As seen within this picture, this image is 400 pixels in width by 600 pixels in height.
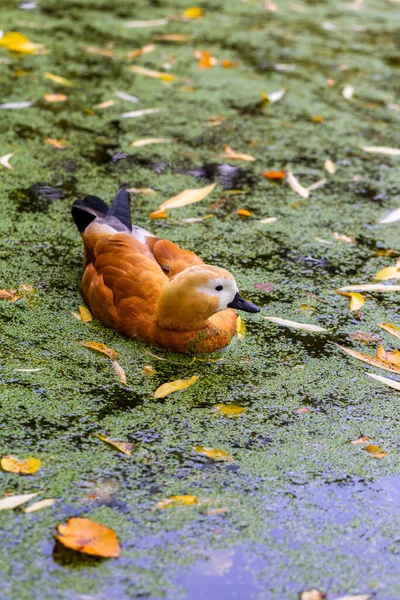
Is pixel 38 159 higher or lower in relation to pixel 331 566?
higher

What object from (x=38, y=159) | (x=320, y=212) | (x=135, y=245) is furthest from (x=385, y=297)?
(x=38, y=159)

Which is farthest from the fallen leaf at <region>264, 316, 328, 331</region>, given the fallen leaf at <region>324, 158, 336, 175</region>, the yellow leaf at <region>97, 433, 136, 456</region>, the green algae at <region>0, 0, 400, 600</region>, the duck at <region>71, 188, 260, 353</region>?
the fallen leaf at <region>324, 158, 336, 175</region>

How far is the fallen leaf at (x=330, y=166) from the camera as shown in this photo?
3.96m

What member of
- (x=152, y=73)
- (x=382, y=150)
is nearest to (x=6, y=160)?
(x=152, y=73)

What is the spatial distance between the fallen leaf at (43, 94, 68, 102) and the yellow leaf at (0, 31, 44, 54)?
664 mm

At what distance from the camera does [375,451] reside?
7.33 feet

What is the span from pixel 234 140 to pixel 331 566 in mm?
2711

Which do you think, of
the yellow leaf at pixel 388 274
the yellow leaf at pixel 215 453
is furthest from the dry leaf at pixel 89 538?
the yellow leaf at pixel 388 274

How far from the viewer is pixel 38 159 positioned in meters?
3.75

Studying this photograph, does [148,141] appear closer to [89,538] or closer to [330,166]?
[330,166]

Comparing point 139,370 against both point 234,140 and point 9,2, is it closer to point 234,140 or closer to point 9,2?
point 234,140

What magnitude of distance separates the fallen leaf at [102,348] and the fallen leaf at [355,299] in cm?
91

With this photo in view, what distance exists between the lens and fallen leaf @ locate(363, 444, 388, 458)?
7.29 ft

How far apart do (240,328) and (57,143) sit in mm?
1650
